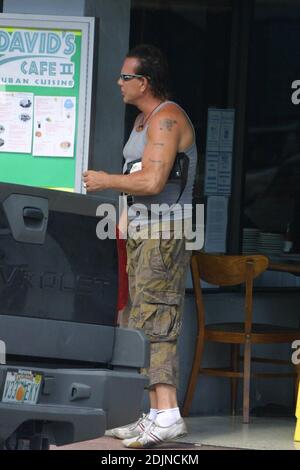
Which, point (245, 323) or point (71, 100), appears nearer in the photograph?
point (71, 100)

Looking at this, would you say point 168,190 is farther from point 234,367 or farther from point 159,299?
point 234,367

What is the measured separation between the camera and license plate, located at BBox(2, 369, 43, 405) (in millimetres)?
4785

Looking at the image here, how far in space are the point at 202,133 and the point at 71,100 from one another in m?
1.98

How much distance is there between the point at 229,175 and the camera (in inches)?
354

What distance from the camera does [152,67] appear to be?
22.9 feet

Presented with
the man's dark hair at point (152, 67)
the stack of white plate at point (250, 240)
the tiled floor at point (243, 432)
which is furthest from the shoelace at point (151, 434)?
the stack of white plate at point (250, 240)

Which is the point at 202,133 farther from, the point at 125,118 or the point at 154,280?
the point at 154,280

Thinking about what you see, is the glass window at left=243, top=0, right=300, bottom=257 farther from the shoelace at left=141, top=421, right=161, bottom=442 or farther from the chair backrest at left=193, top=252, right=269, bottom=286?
the shoelace at left=141, top=421, right=161, bottom=442

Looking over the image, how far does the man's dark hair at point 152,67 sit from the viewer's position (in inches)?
275

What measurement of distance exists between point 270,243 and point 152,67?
8.67 ft

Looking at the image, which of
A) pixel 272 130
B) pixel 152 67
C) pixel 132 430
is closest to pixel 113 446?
pixel 132 430
